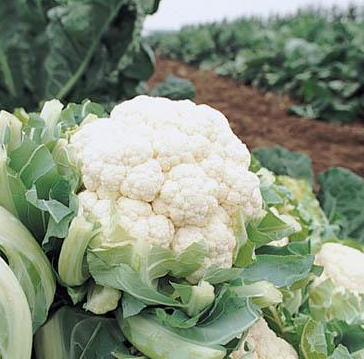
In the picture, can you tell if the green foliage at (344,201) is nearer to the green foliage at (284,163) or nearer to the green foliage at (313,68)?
the green foliage at (284,163)

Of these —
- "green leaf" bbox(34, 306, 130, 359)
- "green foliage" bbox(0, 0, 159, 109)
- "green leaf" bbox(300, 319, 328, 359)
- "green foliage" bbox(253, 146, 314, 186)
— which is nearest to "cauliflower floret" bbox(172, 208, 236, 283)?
"green leaf" bbox(34, 306, 130, 359)

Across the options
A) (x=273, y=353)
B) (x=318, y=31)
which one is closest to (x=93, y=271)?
(x=273, y=353)

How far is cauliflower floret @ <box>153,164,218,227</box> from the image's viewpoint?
64.3 inches

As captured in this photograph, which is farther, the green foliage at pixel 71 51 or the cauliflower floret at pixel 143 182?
the green foliage at pixel 71 51

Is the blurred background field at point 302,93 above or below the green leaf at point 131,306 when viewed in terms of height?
below

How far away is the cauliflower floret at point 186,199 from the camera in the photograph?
5.36 feet

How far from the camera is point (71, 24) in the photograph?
3.34 m

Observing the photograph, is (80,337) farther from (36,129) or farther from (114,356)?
(36,129)

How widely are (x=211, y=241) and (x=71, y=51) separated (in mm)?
2167

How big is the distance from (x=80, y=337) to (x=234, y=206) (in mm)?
516

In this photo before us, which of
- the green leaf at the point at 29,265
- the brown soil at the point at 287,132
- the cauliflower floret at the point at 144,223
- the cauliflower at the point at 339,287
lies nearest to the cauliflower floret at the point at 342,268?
the cauliflower at the point at 339,287

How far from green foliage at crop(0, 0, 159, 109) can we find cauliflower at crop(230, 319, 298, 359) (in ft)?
6.64

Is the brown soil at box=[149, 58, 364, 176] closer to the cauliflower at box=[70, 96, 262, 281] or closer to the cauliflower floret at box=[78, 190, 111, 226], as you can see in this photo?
the cauliflower at box=[70, 96, 262, 281]

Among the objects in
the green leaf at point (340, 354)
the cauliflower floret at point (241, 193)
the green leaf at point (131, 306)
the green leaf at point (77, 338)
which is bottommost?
the green leaf at point (340, 354)
